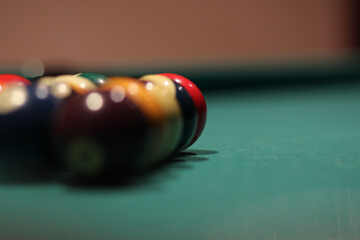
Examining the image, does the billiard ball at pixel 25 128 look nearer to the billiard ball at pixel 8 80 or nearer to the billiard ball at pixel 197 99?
the billiard ball at pixel 8 80

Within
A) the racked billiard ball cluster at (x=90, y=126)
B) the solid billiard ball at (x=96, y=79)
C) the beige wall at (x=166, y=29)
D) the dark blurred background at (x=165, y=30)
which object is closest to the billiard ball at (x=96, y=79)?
the solid billiard ball at (x=96, y=79)

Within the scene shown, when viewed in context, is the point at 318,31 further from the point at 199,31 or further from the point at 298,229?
the point at 298,229

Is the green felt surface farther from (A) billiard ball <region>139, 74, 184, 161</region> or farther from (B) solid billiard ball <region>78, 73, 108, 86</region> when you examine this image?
(B) solid billiard ball <region>78, 73, 108, 86</region>

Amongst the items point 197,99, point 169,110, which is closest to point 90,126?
point 169,110

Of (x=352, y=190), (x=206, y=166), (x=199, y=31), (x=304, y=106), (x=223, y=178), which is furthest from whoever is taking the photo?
(x=199, y=31)

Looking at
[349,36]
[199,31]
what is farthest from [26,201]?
[349,36]

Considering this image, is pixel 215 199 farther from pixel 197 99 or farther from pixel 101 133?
pixel 197 99
